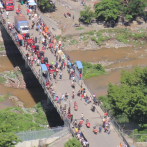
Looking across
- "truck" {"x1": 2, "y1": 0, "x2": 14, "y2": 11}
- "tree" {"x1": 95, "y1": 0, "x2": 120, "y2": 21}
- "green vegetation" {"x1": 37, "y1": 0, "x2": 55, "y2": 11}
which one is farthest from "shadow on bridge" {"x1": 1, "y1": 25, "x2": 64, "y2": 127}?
"tree" {"x1": 95, "y1": 0, "x2": 120, "y2": 21}

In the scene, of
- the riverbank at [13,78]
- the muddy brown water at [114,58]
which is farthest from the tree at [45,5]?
the riverbank at [13,78]

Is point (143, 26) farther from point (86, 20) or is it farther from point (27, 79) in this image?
point (27, 79)

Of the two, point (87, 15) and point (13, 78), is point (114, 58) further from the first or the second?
point (13, 78)

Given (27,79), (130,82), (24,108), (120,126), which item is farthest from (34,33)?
(120,126)

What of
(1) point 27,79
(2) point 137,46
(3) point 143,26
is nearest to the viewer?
(1) point 27,79

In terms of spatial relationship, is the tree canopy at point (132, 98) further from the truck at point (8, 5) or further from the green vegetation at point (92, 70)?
the truck at point (8, 5)

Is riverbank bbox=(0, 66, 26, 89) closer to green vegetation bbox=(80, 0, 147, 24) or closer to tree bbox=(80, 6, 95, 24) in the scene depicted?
tree bbox=(80, 6, 95, 24)
